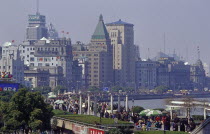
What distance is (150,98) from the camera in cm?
19638

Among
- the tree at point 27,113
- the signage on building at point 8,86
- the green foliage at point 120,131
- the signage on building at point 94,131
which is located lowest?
the signage on building at point 94,131

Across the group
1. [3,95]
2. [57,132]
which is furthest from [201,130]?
[3,95]

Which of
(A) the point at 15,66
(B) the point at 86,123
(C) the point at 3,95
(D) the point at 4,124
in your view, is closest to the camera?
(B) the point at 86,123

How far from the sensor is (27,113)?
1880 inches

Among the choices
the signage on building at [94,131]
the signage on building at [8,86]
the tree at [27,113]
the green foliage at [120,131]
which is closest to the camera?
the green foliage at [120,131]

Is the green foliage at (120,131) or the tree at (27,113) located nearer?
the green foliage at (120,131)

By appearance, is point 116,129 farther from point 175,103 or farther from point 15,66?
point 15,66

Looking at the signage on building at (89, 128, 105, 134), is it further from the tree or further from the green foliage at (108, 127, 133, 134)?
the tree

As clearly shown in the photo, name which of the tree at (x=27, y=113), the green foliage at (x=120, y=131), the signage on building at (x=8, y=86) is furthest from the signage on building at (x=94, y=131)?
the signage on building at (x=8, y=86)

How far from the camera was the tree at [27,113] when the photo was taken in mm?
46719

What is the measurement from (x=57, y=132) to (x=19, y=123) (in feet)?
16.5

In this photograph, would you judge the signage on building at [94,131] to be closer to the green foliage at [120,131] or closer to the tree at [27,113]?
the green foliage at [120,131]

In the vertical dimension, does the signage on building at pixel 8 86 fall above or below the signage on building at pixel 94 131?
above

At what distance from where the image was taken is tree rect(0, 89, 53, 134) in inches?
1839
